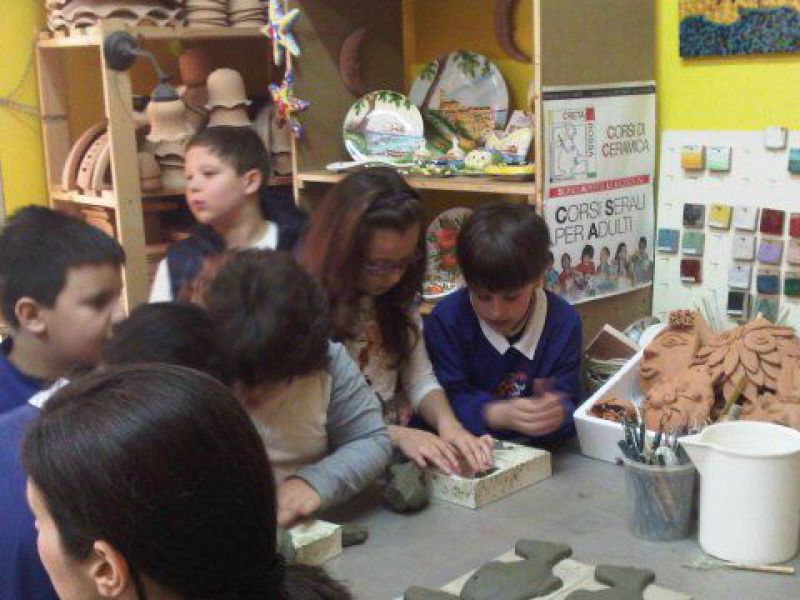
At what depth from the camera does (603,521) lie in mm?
1253

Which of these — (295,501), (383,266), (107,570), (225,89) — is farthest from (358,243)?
(225,89)

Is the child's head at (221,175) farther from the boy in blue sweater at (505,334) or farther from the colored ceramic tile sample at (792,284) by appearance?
the colored ceramic tile sample at (792,284)

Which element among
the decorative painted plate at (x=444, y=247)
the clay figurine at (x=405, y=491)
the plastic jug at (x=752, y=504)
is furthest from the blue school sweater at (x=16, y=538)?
the decorative painted plate at (x=444, y=247)

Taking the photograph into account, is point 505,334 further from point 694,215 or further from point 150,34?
point 150,34

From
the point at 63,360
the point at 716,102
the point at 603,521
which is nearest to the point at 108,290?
the point at 63,360

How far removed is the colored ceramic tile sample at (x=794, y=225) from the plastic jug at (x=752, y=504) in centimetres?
66

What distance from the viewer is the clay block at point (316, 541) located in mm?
1141

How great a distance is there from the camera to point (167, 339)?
98cm

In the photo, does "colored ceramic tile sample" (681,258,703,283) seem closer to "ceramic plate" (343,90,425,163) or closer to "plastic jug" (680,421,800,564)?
"ceramic plate" (343,90,425,163)

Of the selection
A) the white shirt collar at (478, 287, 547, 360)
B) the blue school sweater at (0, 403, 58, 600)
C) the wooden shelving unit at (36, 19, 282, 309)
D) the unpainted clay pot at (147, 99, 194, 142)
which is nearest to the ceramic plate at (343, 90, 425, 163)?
the wooden shelving unit at (36, 19, 282, 309)

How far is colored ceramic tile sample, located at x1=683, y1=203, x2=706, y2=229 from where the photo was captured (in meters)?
1.84

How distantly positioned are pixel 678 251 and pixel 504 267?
1.79ft

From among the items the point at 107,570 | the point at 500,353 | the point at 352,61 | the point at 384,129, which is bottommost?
the point at 500,353

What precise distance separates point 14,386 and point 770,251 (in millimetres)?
1257
